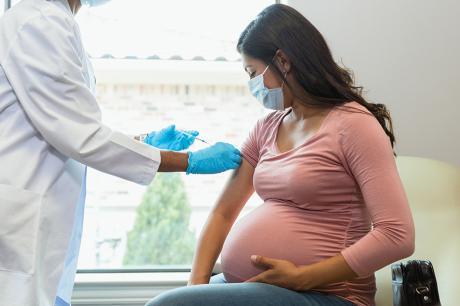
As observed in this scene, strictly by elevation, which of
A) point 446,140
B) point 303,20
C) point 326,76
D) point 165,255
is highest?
point 303,20

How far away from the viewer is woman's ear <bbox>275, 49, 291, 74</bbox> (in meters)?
1.56

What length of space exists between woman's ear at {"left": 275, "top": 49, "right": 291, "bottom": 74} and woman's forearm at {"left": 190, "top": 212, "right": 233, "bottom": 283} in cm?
48

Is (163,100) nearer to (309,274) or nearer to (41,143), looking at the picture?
(41,143)

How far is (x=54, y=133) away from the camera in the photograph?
4.58 ft

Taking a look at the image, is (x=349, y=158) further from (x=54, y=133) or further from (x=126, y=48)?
(x=126, y=48)

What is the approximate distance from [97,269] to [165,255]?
1.97 metres

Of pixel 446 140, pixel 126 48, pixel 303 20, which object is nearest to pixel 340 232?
pixel 303 20

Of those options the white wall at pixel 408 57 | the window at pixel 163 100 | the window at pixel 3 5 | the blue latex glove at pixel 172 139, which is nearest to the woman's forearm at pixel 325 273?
the blue latex glove at pixel 172 139

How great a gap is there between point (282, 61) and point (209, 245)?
58cm

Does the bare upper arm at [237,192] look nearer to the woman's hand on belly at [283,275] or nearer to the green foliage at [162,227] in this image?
the woman's hand on belly at [283,275]

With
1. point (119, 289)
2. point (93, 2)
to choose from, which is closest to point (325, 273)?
point (93, 2)

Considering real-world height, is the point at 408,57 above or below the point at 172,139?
above

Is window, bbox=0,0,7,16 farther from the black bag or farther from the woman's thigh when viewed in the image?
the black bag

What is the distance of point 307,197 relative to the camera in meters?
1.46
